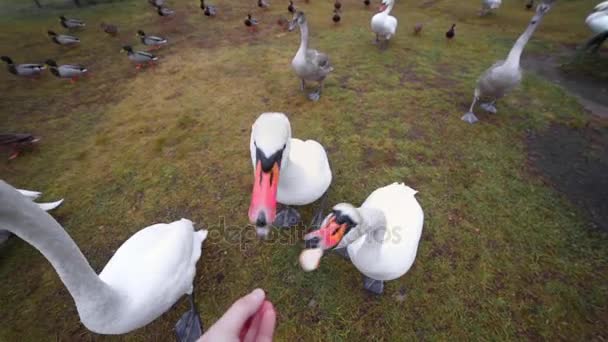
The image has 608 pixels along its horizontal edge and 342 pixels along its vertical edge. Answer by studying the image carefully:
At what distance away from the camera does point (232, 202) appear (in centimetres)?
396

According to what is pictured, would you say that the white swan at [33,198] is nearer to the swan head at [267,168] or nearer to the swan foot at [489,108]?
the swan head at [267,168]

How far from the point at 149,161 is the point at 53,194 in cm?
137

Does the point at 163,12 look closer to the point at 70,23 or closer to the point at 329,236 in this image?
the point at 70,23

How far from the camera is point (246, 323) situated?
5.43 feet

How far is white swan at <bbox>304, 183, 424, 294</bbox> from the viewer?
2146 mm

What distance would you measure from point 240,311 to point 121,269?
1479 mm

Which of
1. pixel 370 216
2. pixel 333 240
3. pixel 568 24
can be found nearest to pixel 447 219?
pixel 370 216

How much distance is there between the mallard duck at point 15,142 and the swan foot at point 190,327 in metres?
4.28

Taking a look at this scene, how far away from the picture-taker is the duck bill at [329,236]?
2.12 m

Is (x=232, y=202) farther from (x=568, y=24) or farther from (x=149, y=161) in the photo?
(x=568, y=24)

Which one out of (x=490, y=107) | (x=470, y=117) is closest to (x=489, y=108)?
(x=490, y=107)

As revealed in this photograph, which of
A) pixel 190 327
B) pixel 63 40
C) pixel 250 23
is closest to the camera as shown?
pixel 190 327

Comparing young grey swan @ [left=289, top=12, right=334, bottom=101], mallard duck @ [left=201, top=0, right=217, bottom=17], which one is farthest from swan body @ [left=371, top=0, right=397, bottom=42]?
mallard duck @ [left=201, top=0, right=217, bottom=17]

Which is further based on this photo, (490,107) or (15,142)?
(490,107)
